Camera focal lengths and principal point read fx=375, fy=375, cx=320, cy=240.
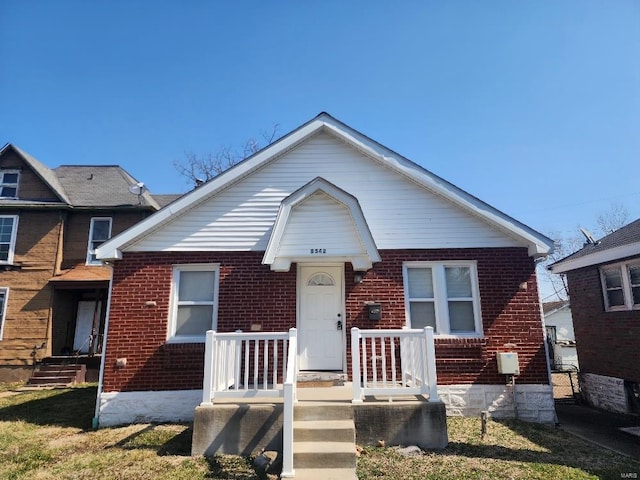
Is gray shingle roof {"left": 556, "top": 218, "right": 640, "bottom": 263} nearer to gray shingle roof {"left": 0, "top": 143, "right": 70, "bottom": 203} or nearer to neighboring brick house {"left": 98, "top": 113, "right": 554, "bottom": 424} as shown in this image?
neighboring brick house {"left": 98, "top": 113, "right": 554, "bottom": 424}

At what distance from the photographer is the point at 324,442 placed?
5.40 metres

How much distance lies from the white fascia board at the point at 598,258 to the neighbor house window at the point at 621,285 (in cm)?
29

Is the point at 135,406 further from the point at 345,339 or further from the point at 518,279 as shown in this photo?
the point at 518,279

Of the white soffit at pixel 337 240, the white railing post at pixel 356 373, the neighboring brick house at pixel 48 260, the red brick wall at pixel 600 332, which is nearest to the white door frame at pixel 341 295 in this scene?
the white soffit at pixel 337 240

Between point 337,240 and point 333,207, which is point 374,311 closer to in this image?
point 337,240

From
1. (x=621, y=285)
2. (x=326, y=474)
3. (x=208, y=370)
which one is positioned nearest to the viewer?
(x=326, y=474)

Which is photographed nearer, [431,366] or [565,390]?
[431,366]

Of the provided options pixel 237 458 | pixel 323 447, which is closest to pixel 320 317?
pixel 323 447

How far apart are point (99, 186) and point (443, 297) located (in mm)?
16149

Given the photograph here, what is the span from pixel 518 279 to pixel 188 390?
7.37 meters

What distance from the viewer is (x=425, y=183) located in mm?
8500

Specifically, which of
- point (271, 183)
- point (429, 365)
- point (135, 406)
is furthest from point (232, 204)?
point (429, 365)

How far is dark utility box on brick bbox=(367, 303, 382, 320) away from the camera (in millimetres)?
7938

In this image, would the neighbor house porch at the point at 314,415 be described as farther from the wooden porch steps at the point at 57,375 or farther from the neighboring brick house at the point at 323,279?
the wooden porch steps at the point at 57,375
